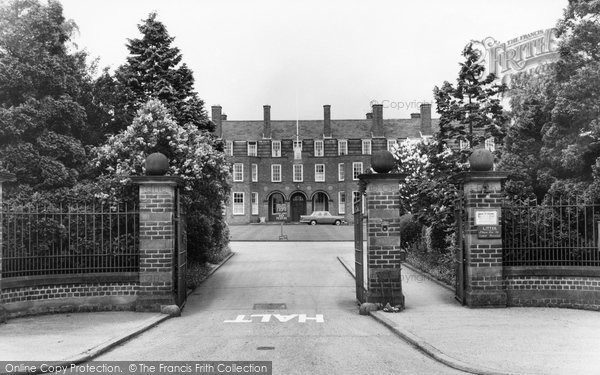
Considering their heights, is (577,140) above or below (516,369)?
above

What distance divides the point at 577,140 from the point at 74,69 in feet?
67.9

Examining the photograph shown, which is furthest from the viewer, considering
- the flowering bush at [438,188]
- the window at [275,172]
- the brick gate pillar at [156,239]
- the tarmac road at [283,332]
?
the window at [275,172]

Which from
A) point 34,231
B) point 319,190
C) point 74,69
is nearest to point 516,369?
point 34,231

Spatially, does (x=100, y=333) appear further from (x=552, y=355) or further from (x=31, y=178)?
(x=31, y=178)

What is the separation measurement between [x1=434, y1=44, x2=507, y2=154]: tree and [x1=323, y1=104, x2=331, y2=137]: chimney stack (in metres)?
46.8

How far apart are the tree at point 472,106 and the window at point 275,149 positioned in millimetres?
46389

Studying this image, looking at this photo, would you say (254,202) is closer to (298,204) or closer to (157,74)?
(298,204)

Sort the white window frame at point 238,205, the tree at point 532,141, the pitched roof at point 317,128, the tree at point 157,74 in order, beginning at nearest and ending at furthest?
the tree at point 157,74 < the tree at point 532,141 < the white window frame at point 238,205 < the pitched roof at point 317,128

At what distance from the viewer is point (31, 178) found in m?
24.3

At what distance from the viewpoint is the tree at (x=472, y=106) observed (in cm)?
1897

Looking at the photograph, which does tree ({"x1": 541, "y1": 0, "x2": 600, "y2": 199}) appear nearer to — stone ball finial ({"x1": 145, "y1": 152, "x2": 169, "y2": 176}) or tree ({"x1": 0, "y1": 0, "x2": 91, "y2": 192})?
stone ball finial ({"x1": 145, "y1": 152, "x2": 169, "y2": 176})

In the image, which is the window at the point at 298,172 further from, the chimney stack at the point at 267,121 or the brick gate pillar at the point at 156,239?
the brick gate pillar at the point at 156,239

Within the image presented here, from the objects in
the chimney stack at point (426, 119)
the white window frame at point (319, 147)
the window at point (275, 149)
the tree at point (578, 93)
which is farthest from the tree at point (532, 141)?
the window at point (275, 149)

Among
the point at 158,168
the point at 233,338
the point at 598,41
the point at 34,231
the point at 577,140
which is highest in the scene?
the point at 598,41
